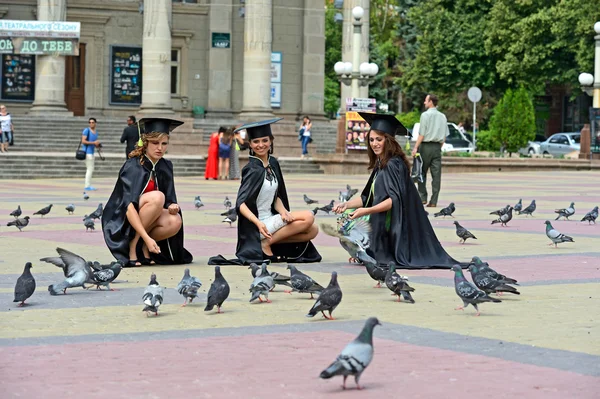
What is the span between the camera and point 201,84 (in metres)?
51.5

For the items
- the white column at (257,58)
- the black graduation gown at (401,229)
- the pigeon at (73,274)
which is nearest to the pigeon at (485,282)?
the black graduation gown at (401,229)

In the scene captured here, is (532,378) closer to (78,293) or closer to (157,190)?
(78,293)

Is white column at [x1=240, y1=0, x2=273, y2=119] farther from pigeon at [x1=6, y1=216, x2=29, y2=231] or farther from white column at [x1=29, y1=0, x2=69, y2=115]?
pigeon at [x1=6, y1=216, x2=29, y2=231]

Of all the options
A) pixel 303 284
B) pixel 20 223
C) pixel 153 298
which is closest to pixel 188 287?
pixel 153 298

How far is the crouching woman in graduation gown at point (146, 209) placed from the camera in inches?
492

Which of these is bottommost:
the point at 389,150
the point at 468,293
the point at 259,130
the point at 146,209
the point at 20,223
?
the point at 20,223

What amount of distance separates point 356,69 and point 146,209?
94.5 feet

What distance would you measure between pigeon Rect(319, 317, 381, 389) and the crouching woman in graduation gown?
6.05m

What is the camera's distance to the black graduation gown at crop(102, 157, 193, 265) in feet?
41.2

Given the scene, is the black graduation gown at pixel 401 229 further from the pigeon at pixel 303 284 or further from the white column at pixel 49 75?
the white column at pixel 49 75

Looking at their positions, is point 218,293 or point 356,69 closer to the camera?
point 218,293

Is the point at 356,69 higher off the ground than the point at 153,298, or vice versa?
the point at 356,69

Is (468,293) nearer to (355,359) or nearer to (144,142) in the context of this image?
(355,359)

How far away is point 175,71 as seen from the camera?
5150cm
